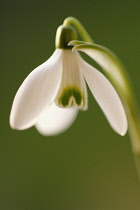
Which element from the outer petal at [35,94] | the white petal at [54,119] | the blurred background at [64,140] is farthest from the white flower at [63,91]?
the blurred background at [64,140]

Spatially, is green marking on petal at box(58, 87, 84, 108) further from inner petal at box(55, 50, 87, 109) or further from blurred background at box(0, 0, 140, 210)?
blurred background at box(0, 0, 140, 210)

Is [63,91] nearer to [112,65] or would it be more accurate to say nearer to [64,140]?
[112,65]

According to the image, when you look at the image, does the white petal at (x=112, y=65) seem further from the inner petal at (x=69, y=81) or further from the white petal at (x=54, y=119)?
the white petal at (x=54, y=119)

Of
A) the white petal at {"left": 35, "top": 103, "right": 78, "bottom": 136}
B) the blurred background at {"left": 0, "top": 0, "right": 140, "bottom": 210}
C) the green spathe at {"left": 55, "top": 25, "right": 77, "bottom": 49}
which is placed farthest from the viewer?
the blurred background at {"left": 0, "top": 0, "right": 140, "bottom": 210}

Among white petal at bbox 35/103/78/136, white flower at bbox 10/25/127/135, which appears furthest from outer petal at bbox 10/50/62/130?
white petal at bbox 35/103/78/136

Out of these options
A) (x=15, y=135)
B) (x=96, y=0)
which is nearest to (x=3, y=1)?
(x=96, y=0)

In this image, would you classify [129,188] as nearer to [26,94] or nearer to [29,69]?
[29,69]

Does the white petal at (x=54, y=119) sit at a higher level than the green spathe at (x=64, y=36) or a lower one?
lower
